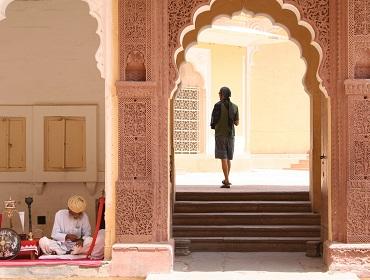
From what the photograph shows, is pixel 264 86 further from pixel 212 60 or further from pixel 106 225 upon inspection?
pixel 106 225

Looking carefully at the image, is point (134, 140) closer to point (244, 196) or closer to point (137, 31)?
point (137, 31)

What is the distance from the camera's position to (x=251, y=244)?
734 cm

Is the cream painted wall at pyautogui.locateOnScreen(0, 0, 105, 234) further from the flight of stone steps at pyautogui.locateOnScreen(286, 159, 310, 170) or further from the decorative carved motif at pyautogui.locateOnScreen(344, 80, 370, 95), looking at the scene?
the flight of stone steps at pyautogui.locateOnScreen(286, 159, 310, 170)

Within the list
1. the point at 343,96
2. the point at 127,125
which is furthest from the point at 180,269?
the point at 343,96

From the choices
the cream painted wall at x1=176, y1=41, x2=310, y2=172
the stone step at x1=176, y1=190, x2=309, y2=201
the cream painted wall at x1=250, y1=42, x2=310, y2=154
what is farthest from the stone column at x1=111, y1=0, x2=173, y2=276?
the cream painted wall at x1=250, y1=42, x2=310, y2=154

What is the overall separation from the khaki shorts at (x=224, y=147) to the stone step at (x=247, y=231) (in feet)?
5.19

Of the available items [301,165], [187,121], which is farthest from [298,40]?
[301,165]

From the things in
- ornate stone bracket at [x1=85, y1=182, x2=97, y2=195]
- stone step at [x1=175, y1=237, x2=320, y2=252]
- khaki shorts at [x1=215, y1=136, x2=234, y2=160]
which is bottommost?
stone step at [x1=175, y1=237, x2=320, y2=252]

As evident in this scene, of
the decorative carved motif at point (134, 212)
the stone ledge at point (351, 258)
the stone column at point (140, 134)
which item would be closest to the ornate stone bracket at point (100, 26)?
the stone column at point (140, 134)

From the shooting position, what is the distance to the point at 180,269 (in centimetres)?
622

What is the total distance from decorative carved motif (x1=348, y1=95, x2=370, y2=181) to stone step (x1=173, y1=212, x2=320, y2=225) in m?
2.03

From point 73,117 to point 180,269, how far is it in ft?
9.14

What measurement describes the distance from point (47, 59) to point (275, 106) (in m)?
10.4

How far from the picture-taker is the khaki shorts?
9023mm
